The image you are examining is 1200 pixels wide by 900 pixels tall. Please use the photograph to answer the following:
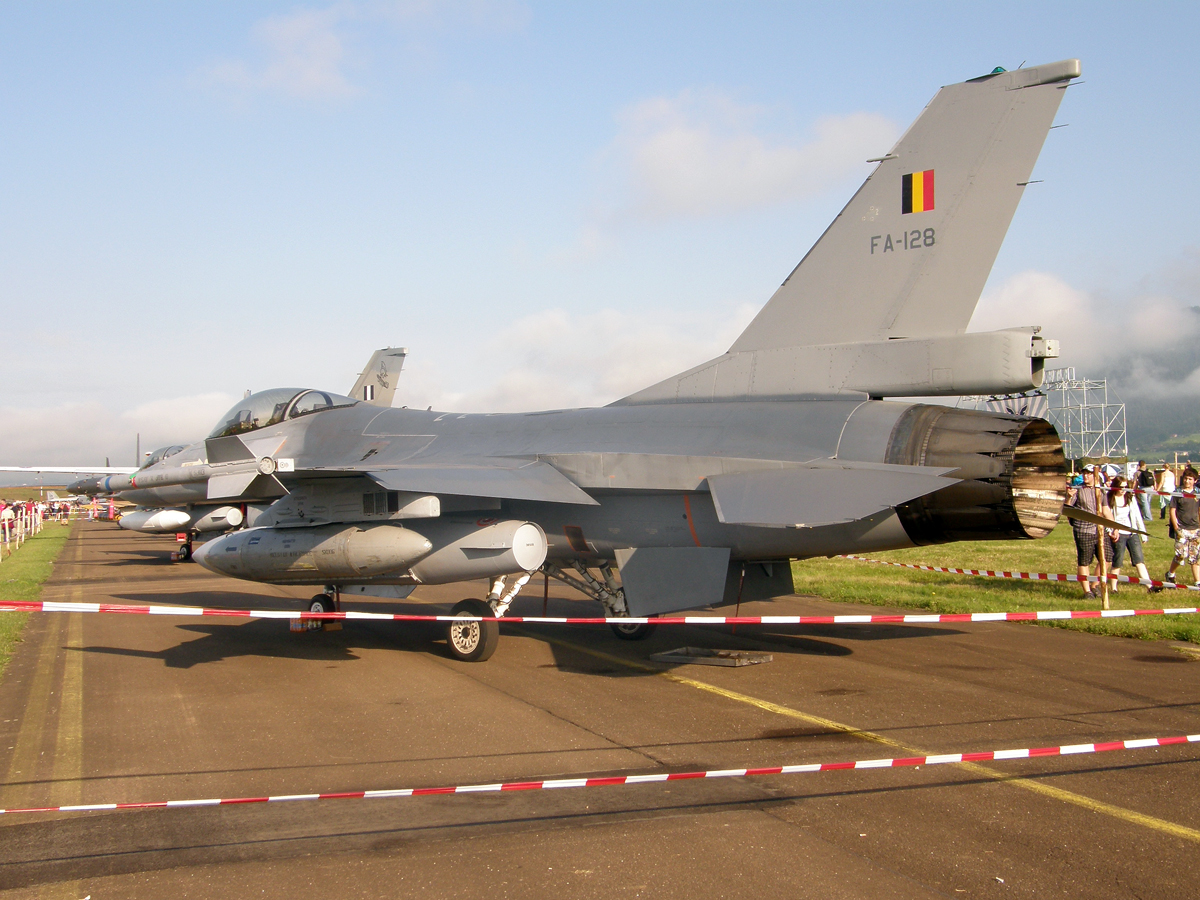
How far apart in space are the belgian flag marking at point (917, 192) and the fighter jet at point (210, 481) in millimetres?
6961

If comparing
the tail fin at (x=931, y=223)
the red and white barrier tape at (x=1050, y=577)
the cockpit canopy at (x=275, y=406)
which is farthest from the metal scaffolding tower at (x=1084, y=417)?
the cockpit canopy at (x=275, y=406)

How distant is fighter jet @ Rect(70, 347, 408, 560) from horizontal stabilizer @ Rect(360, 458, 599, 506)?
3.93 feet

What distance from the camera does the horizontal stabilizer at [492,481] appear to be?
8.30 meters

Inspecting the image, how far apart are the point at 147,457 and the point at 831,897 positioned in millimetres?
23860

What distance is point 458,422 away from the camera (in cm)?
1098

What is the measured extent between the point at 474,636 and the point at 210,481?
3217 millimetres

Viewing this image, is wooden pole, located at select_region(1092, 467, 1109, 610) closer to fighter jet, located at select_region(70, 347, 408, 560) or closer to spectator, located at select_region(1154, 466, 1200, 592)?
spectator, located at select_region(1154, 466, 1200, 592)

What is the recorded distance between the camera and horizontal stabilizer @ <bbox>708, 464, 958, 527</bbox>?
253 inches

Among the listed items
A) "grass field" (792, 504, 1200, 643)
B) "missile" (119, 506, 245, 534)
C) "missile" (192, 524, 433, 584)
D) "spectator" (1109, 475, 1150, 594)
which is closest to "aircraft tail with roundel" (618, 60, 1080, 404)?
"missile" (192, 524, 433, 584)

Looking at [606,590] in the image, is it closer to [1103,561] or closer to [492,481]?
[492,481]

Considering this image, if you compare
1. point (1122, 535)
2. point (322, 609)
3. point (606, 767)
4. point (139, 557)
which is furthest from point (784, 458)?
point (139, 557)

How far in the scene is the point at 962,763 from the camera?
546 cm

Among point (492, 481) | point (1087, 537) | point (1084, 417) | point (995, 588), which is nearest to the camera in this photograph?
point (492, 481)

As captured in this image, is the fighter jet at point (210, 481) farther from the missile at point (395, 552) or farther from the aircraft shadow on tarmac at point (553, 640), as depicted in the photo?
the aircraft shadow on tarmac at point (553, 640)
